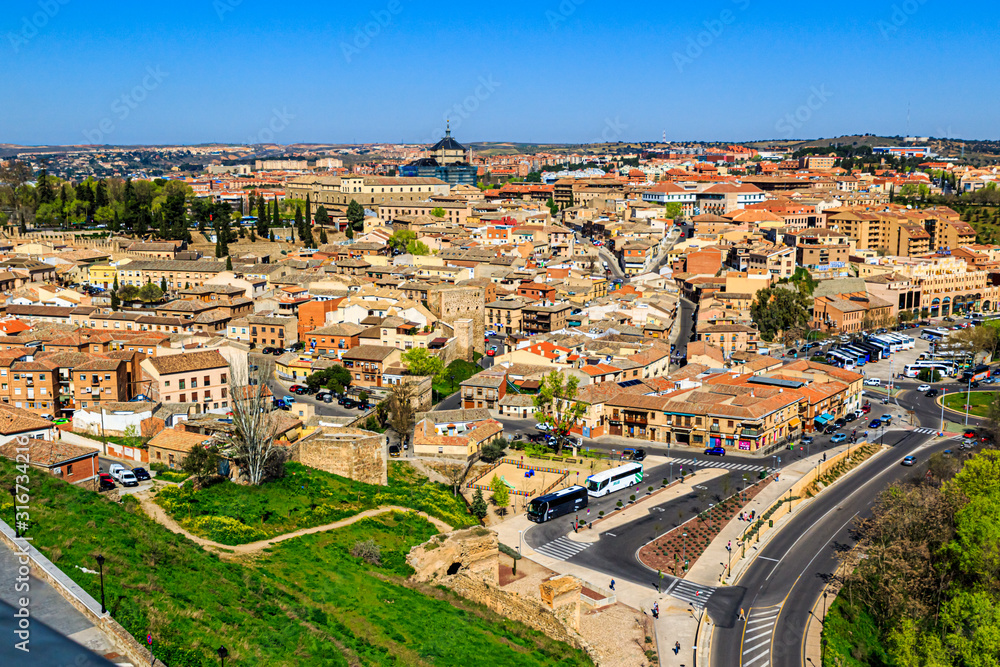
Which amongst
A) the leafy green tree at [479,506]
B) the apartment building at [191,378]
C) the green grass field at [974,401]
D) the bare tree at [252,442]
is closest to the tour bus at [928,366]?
the green grass field at [974,401]

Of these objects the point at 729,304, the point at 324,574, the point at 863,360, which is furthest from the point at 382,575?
the point at 729,304

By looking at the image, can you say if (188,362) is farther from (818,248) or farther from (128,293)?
(818,248)

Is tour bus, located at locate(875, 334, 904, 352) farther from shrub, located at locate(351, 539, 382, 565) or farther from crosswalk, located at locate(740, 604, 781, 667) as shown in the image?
shrub, located at locate(351, 539, 382, 565)

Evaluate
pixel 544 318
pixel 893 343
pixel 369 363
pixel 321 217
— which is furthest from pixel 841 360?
pixel 321 217

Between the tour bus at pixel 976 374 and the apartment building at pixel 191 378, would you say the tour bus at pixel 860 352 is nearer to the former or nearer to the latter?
the tour bus at pixel 976 374

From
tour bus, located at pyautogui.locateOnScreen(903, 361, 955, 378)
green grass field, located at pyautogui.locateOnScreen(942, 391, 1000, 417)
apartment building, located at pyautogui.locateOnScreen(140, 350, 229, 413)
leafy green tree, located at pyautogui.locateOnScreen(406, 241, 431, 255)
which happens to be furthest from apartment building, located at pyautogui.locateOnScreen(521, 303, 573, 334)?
apartment building, located at pyautogui.locateOnScreen(140, 350, 229, 413)

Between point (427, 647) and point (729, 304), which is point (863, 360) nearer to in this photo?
point (729, 304)
